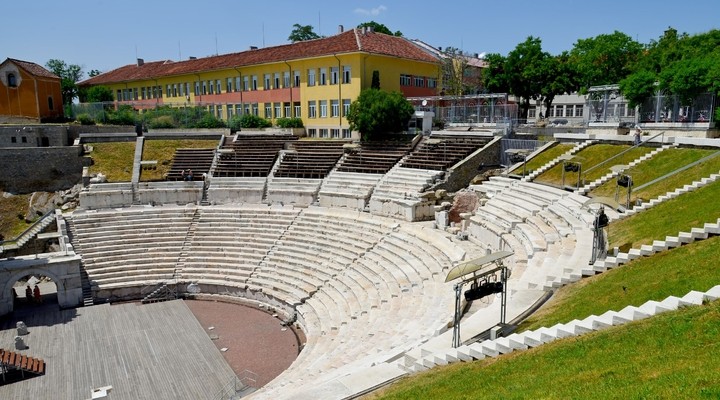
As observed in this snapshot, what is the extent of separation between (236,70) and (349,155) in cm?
2068

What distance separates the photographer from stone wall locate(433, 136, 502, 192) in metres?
31.8

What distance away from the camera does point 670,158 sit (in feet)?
74.6

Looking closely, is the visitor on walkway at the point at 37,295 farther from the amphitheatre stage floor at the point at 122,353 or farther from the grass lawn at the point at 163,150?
the grass lawn at the point at 163,150

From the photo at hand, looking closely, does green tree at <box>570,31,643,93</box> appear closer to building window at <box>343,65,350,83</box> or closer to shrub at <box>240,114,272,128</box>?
building window at <box>343,65,350,83</box>

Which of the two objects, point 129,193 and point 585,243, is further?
point 129,193

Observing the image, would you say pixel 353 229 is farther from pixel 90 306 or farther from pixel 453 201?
pixel 90 306

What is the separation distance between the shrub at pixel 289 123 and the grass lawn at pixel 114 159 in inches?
493

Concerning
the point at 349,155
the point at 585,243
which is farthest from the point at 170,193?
the point at 585,243

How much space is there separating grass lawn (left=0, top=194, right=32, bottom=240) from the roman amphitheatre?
2.67 meters

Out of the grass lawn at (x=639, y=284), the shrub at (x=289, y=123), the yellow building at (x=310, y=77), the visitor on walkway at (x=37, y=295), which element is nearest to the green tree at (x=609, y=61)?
the yellow building at (x=310, y=77)

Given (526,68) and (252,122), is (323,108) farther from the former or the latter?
(526,68)

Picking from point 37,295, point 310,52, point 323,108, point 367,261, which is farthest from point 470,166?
point 37,295

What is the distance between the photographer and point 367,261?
25016 millimetres

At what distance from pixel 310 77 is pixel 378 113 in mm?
11441
